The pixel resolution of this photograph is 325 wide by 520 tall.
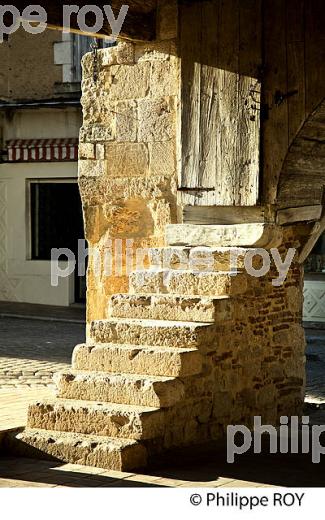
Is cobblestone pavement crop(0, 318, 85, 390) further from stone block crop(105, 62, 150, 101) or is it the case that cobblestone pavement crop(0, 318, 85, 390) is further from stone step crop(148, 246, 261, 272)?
stone block crop(105, 62, 150, 101)

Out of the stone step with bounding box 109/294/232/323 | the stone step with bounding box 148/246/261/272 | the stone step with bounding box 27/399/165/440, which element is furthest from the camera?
the stone step with bounding box 148/246/261/272

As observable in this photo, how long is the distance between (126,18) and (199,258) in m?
1.97

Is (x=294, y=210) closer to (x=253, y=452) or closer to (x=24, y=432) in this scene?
(x=253, y=452)

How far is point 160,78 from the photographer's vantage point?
9.13m

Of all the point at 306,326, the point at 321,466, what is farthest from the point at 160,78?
the point at 306,326

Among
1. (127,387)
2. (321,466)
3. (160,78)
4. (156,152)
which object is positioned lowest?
(321,466)

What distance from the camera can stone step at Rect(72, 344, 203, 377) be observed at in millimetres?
7527

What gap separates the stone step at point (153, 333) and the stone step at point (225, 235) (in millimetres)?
978

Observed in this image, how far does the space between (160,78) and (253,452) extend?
122 inches

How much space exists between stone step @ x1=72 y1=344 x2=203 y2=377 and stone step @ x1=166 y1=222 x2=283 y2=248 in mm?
1269

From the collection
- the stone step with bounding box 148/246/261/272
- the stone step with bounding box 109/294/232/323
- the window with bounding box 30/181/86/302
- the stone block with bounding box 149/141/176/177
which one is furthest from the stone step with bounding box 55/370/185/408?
the window with bounding box 30/181/86/302

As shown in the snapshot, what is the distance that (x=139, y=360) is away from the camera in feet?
25.1

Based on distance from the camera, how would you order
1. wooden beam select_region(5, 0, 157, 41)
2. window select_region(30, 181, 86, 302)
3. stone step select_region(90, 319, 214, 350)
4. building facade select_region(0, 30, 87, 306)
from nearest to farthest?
stone step select_region(90, 319, 214, 350), wooden beam select_region(5, 0, 157, 41), building facade select_region(0, 30, 87, 306), window select_region(30, 181, 86, 302)
